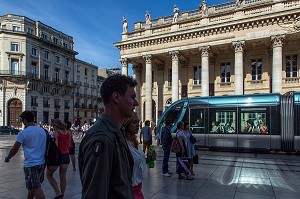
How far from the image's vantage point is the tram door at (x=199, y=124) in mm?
17078

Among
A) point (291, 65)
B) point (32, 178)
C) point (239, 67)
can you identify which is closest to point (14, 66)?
point (239, 67)

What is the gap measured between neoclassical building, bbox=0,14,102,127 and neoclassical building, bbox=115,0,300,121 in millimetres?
22567

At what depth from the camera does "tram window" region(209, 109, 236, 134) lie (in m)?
16.2

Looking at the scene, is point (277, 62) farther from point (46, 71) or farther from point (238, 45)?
point (46, 71)

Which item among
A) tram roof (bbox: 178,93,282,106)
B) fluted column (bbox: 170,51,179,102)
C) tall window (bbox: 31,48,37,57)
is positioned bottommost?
tram roof (bbox: 178,93,282,106)

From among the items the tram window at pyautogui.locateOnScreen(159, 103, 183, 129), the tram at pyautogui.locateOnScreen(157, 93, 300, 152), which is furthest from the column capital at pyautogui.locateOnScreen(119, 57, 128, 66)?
the tram at pyautogui.locateOnScreen(157, 93, 300, 152)

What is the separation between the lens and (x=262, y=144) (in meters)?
15.2

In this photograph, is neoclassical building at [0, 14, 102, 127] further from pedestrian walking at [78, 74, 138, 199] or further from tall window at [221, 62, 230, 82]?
pedestrian walking at [78, 74, 138, 199]

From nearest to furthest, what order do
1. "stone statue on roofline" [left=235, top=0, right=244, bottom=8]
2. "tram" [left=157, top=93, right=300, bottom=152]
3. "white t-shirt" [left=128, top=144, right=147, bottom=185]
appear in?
"white t-shirt" [left=128, top=144, right=147, bottom=185]
"tram" [left=157, top=93, right=300, bottom=152]
"stone statue on roofline" [left=235, top=0, right=244, bottom=8]

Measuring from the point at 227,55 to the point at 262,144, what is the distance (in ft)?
59.5

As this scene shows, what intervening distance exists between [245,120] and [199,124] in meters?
3.07

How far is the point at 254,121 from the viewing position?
15.6 meters

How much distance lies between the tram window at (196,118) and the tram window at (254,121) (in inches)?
106

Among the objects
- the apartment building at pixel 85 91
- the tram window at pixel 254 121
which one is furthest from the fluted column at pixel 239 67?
the apartment building at pixel 85 91
